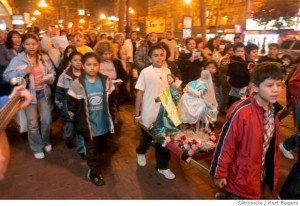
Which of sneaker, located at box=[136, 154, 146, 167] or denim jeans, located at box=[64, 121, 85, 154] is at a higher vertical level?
denim jeans, located at box=[64, 121, 85, 154]

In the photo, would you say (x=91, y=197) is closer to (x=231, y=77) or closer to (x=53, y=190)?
(x=53, y=190)

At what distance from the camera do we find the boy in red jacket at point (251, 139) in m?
2.45

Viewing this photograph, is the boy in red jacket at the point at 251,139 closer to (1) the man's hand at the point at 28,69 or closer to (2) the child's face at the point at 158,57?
(2) the child's face at the point at 158,57

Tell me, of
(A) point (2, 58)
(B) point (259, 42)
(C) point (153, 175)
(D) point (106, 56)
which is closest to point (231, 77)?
(D) point (106, 56)

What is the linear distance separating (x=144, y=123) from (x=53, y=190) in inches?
61.4

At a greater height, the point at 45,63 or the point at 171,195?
the point at 45,63

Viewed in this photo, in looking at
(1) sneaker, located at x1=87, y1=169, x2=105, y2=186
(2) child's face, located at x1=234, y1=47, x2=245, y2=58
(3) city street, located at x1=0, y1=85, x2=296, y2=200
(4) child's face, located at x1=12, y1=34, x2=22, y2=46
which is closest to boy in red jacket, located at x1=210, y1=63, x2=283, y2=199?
(3) city street, located at x1=0, y1=85, x2=296, y2=200

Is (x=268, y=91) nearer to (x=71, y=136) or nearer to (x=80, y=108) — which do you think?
(x=80, y=108)

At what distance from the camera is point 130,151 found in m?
5.09

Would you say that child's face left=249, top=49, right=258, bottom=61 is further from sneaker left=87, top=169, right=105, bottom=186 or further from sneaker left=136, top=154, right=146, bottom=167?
sneaker left=87, top=169, right=105, bottom=186

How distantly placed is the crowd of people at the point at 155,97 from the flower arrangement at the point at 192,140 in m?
0.18

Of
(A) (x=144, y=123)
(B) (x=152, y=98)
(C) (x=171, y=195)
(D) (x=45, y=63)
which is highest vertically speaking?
(D) (x=45, y=63)

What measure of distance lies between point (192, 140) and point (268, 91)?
1225 mm

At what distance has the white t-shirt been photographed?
4180 mm
